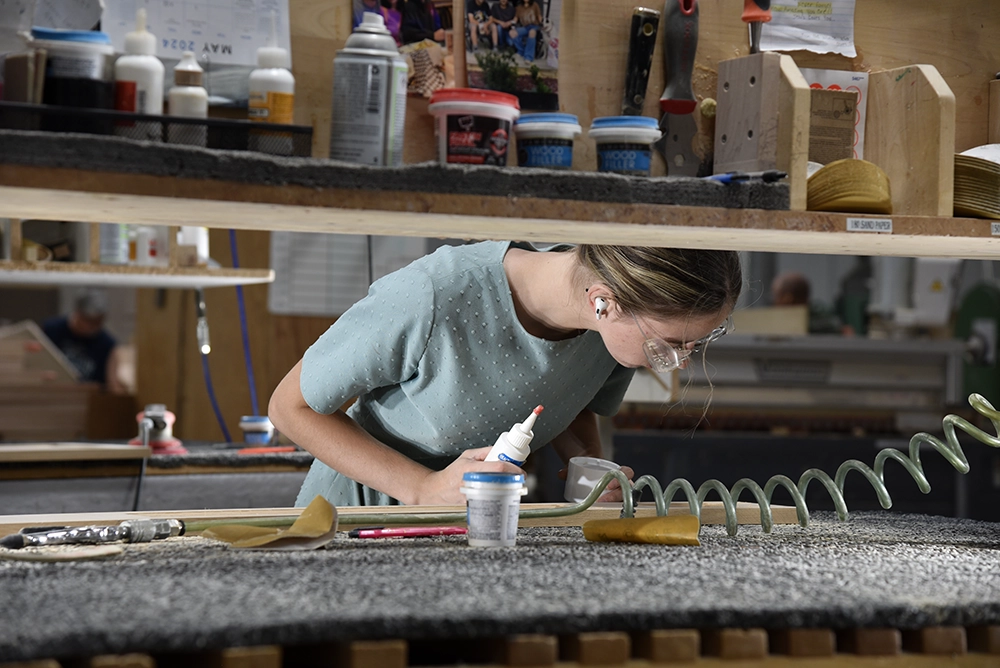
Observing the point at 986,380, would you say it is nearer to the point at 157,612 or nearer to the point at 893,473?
the point at 893,473

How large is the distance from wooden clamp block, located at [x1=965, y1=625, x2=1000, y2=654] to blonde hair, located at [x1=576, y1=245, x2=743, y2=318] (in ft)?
2.35

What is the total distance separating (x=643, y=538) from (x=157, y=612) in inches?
32.7

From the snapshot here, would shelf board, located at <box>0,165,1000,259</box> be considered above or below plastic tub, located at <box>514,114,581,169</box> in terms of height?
below

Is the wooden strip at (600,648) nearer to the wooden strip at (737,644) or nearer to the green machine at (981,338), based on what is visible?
the wooden strip at (737,644)

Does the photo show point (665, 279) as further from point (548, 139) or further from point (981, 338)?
point (981, 338)

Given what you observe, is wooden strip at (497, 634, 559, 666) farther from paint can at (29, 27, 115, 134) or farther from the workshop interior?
paint can at (29, 27, 115, 134)

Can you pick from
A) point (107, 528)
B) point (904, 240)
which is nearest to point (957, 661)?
point (904, 240)

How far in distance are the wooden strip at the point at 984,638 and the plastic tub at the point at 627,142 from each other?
2.44ft

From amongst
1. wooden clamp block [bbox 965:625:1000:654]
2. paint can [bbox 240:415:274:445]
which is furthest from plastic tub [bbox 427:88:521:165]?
paint can [bbox 240:415:274:445]

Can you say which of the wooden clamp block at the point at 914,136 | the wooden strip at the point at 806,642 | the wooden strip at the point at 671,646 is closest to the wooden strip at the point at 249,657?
the wooden strip at the point at 671,646

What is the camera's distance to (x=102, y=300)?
7367 mm

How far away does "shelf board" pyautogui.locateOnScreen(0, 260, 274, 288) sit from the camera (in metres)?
3.35

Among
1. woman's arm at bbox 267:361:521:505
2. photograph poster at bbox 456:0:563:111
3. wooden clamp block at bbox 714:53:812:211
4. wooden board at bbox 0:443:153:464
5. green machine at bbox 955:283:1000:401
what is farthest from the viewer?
green machine at bbox 955:283:1000:401

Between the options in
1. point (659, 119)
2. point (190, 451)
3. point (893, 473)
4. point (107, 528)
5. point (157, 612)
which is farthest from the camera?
point (893, 473)
